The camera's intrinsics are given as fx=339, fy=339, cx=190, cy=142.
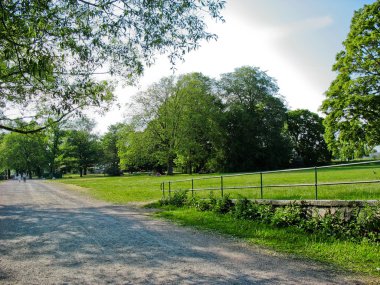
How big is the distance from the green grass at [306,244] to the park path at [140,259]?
1.42 feet

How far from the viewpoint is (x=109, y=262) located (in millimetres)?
6141

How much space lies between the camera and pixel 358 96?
25734 millimetres

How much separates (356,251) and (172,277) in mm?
3476

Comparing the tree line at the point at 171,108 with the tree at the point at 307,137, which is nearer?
the tree line at the point at 171,108

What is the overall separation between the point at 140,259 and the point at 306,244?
3.38 m

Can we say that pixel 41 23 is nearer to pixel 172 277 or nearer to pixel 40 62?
pixel 40 62

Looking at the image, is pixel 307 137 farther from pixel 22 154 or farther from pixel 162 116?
pixel 22 154

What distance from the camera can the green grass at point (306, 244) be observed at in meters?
5.74

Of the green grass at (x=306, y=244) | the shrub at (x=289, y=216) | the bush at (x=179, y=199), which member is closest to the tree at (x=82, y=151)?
the bush at (x=179, y=199)

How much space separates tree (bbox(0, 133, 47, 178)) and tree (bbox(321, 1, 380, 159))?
240 ft

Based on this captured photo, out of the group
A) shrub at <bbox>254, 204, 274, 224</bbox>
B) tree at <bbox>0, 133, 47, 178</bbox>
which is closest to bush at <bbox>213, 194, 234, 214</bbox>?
shrub at <bbox>254, 204, 274, 224</bbox>

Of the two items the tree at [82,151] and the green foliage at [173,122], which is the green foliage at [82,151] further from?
the green foliage at [173,122]

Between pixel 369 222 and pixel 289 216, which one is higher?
pixel 369 222

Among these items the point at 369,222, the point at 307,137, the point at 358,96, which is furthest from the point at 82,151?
the point at 369,222
